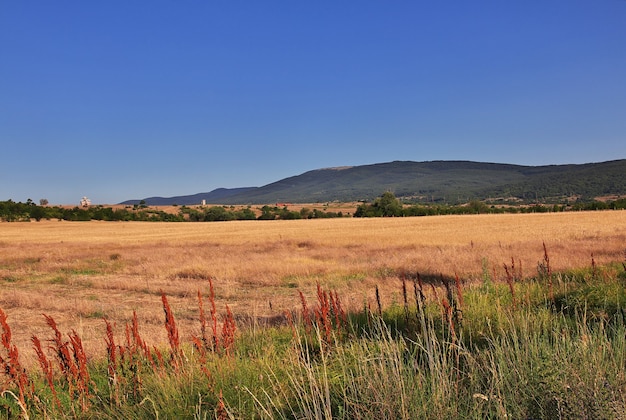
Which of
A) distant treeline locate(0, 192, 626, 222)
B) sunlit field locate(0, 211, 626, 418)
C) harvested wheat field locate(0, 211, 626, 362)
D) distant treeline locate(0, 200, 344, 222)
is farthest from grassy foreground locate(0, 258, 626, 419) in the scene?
distant treeline locate(0, 192, 626, 222)

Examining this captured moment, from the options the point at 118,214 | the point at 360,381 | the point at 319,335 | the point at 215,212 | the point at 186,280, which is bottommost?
the point at 186,280

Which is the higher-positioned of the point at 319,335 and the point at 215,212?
the point at 215,212

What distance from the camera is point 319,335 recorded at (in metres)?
3.73

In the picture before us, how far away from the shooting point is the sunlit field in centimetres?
317

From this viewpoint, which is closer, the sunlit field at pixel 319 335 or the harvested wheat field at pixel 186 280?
the sunlit field at pixel 319 335

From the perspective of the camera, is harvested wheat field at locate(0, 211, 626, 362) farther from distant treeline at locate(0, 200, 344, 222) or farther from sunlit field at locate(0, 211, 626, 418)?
distant treeline at locate(0, 200, 344, 222)

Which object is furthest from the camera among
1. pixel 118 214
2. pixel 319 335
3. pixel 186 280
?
pixel 118 214

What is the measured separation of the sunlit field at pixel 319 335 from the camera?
3172mm

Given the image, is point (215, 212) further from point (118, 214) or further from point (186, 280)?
point (186, 280)

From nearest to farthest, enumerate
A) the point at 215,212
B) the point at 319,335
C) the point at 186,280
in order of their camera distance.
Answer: the point at 319,335 < the point at 186,280 < the point at 215,212

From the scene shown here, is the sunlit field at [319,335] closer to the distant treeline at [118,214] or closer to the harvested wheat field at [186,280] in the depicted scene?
the harvested wheat field at [186,280]

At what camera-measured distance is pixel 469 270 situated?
15430mm

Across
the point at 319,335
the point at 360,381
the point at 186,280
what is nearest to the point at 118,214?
the point at 186,280

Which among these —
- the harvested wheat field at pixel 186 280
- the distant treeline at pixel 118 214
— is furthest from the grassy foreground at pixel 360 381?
the distant treeline at pixel 118 214
